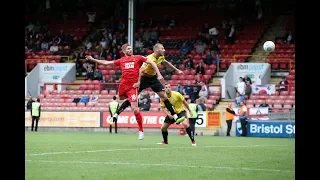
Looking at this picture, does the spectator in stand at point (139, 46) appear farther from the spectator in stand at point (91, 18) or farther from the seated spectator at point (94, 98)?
the seated spectator at point (94, 98)

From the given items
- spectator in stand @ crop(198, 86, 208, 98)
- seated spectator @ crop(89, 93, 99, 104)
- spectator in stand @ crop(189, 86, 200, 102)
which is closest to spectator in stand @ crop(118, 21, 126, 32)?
seated spectator @ crop(89, 93, 99, 104)

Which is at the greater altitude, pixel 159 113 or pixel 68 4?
pixel 68 4

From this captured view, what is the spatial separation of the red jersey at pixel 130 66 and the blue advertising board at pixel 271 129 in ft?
43.2

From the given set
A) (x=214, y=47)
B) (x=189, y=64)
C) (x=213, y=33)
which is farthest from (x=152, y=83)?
(x=213, y=33)

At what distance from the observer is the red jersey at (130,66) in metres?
18.4

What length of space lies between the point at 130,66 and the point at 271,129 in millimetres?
13832

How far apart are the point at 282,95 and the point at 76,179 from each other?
26.9m

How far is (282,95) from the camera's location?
34.3m

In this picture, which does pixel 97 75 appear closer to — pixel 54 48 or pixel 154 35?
pixel 154 35

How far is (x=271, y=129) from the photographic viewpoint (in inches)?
1211
